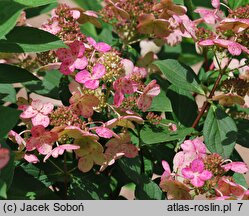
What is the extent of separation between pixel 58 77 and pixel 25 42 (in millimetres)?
463

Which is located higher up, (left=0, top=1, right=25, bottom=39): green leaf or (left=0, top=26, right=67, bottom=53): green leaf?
(left=0, top=1, right=25, bottom=39): green leaf

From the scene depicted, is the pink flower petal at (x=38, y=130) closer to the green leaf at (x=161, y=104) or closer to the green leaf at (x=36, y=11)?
the green leaf at (x=161, y=104)

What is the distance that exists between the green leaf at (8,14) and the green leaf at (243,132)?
714 millimetres

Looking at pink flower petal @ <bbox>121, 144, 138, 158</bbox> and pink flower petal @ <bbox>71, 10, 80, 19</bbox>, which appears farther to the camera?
pink flower petal @ <bbox>71, 10, 80, 19</bbox>

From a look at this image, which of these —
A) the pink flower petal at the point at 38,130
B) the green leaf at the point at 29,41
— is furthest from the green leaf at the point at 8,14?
the pink flower petal at the point at 38,130

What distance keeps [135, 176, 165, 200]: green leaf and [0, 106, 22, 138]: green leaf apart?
1.31 feet

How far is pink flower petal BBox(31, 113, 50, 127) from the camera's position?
1363 millimetres

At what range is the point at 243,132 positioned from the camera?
1705 mm

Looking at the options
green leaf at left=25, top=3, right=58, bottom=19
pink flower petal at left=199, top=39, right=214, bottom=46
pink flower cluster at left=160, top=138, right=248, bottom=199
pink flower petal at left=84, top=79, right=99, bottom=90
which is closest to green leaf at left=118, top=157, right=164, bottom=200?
pink flower cluster at left=160, top=138, right=248, bottom=199

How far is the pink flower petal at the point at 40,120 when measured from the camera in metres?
1.36

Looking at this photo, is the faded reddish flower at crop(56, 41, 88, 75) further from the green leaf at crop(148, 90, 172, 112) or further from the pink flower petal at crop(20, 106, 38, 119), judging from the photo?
the green leaf at crop(148, 90, 172, 112)

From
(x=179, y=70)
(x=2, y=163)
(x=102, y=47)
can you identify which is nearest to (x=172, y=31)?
(x=179, y=70)

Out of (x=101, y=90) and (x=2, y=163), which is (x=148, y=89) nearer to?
(x=101, y=90)

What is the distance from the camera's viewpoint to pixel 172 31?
1.72 meters
